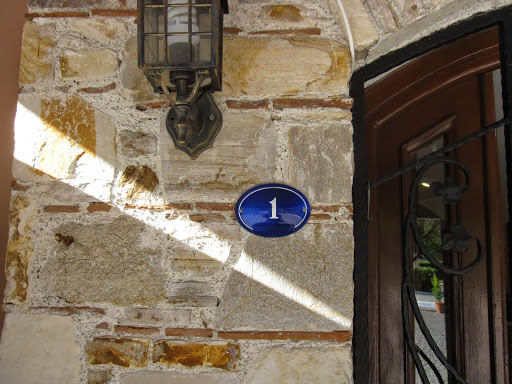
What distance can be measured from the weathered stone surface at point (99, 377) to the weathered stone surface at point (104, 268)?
23cm

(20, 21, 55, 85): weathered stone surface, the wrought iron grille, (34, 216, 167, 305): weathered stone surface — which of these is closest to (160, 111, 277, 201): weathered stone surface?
(34, 216, 167, 305): weathered stone surface

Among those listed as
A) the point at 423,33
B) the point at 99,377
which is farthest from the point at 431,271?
the point at 99,377

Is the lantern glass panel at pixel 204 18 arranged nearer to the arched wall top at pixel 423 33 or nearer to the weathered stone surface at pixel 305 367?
the arched wall top at pixel 423 33

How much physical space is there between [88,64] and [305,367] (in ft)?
4.27

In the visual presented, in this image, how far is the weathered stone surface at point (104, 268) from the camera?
5.23 feet

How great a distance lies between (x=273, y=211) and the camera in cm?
157

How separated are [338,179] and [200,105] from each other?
0.54 metres

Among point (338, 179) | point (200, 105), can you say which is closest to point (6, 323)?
point (200, 105)

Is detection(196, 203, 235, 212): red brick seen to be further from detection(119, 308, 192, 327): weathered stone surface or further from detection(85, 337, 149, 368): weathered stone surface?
detection(85, 337, 149, 368): weathered stone surface

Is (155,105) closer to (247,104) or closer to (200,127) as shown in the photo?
(200,127)

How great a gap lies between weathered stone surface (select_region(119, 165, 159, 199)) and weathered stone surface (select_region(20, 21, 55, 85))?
1.58ft

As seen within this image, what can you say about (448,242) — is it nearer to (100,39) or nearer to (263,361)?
(263,361)

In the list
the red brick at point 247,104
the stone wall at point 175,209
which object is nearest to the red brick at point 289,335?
the stone wall at point 175,209

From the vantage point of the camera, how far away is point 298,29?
1.67 m
